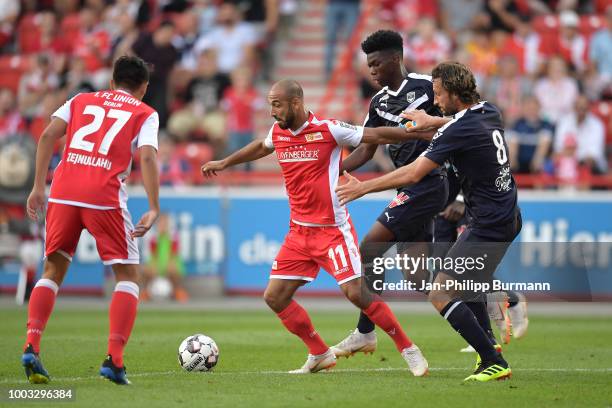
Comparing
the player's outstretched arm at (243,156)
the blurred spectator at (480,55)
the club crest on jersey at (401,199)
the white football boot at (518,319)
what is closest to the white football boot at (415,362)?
the club crest on jersey at (401,199)

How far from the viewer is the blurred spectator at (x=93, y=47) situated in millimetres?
22641

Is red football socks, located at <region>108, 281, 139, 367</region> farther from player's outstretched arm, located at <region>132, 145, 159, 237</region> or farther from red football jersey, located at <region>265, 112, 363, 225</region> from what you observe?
red football jersey, located at <region>265, 112, 363, 225</region>

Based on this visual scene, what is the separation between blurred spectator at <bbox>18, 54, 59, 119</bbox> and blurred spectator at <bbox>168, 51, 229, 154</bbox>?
9.49 ft

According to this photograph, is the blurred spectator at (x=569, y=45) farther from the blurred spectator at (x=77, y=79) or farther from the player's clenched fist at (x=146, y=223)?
the player's clenched fist at (x=146, y=223)

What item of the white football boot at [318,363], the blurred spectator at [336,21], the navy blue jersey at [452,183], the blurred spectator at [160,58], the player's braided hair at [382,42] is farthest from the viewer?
the blurred spectator at [336,21]

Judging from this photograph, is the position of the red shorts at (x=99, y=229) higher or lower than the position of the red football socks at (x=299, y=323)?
higher

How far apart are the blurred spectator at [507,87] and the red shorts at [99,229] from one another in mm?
12783

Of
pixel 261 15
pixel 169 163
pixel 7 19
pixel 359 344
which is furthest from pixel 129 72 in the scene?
pixel 7 19

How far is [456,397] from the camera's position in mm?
8234

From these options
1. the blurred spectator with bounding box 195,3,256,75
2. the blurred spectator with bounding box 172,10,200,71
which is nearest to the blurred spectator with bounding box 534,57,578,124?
the blurred spectator with bounding box 195,3,256,75

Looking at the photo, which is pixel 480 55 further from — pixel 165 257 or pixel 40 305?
pixel 40 305

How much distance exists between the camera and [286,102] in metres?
9.49

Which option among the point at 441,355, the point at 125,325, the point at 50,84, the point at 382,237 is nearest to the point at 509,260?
the point at 382,237

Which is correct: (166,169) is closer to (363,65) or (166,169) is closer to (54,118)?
(363,65)
